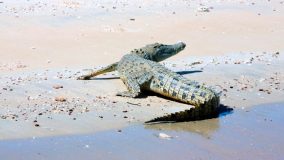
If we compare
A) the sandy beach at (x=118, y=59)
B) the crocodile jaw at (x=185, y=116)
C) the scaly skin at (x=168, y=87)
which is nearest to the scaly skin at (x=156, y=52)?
the sandy beach at (x=118, y=59)

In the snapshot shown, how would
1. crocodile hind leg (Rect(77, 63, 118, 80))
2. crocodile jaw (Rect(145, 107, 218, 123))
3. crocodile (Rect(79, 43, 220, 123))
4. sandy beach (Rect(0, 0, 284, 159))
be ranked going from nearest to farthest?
sandy beach (Rect(0, 0, 284, 159))
crocodile jaw (Rect(145, 107, 218, 123))
crocodile (Rect(79, 43, 220, 123))
crocodile hind leg (Rect(77, 63, 118, 80))

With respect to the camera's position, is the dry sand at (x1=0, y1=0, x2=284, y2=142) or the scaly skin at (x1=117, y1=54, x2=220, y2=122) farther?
the scaly skin at (x1=117, y1=54, x2=220, y2=122)

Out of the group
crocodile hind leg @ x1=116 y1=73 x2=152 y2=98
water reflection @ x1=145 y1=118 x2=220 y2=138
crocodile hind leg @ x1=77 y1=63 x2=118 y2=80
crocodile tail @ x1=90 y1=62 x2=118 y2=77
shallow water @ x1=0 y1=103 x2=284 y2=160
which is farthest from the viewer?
crocodile tail @ x1=90 y1=62 x2=118 y2=77

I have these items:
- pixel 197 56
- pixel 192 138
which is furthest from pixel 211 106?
pixel 197 56

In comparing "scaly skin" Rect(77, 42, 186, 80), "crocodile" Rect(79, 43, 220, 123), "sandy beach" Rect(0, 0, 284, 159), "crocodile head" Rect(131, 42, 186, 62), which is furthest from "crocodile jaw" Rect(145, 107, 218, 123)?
"crocodile head" Rect(131, 42, 186, 62)

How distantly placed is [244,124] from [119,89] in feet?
6.12

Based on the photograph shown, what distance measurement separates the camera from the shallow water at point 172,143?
576cm

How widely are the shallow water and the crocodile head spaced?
8.49 feet

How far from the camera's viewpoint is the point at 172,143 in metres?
6.25

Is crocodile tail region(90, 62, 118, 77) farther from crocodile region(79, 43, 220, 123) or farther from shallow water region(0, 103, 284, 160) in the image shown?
shallow water region(0, 103, 284, 160)

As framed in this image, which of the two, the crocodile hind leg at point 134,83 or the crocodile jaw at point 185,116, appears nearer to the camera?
the crocodile jaw at point 185,116

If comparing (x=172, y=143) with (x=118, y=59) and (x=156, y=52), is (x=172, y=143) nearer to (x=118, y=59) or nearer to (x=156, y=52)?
(x=156, y=52)

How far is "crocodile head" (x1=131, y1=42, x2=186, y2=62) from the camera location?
955cm

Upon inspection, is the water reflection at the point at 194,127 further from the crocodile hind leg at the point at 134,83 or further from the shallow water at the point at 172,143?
the crocodile hind leg at the point at 134,83
